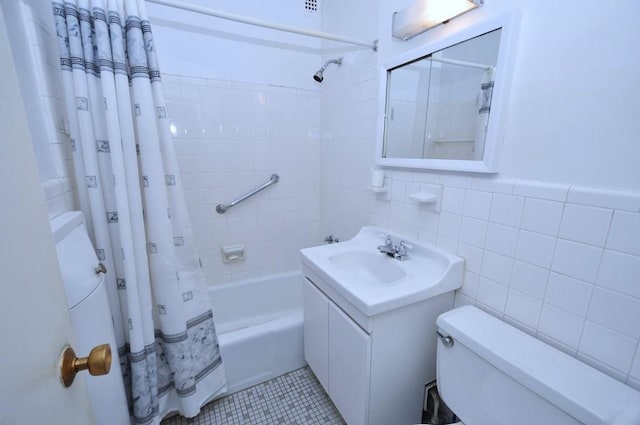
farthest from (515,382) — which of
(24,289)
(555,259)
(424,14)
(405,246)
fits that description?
(424,14)

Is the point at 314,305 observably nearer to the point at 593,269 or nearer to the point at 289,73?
the point at 593,269

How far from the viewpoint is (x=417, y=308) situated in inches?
39.9

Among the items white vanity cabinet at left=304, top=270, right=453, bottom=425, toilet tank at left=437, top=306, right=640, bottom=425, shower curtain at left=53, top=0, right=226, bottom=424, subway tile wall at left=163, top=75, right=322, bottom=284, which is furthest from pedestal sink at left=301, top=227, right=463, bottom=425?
subway tile wall at left=163, top=75, right=322, bottom=284

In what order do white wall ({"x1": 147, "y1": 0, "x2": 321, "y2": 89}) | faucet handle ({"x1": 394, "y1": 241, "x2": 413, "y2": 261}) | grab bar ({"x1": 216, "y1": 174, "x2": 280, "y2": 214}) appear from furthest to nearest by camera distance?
grab bar ({"x1": 216, "y1": 174, "x2": 280, "y2": 214})
white wall ({"x1": 147, "y1": 0, "x2": 321, "y2": 89})
faucet handle ({"x1": 394, "y1": 241, "x2": 413, "y2": 261})

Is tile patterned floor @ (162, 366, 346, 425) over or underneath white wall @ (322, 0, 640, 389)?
underneath

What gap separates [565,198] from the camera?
0.76 m

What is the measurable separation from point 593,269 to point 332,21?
1.87 m

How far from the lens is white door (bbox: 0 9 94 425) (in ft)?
1.05

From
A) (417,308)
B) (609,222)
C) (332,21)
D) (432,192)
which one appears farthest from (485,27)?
(332,21)

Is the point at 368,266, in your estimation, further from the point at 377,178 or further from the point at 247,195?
the point at 247,195

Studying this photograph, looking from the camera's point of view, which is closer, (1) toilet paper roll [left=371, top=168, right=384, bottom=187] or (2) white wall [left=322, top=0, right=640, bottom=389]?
(2) white wall [left=322, top=0, right=640, bottom=389]

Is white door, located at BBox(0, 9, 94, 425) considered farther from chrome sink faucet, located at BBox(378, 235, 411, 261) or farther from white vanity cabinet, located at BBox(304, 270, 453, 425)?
chrome sink faucet, located at BBox(378, 235, 411, 261)

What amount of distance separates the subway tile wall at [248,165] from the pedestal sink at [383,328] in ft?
2.82

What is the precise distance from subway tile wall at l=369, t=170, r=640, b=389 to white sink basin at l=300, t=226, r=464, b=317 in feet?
0.30
